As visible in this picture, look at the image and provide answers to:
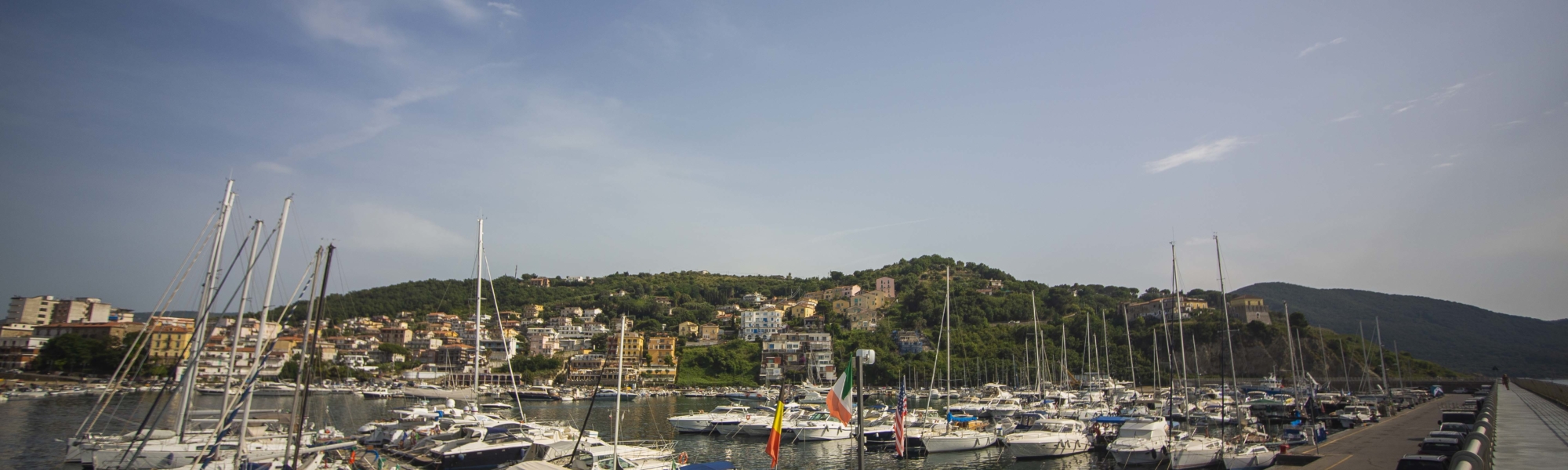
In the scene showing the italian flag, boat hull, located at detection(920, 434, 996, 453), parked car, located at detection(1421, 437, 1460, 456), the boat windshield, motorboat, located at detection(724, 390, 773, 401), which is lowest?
motorboat, located at detection(724, 390, 773, 401)

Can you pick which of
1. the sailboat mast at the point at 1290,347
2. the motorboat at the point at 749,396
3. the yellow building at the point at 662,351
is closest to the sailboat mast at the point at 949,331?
the sailboat mast at the point at 1290,347

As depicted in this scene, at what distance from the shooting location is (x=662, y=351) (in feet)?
354

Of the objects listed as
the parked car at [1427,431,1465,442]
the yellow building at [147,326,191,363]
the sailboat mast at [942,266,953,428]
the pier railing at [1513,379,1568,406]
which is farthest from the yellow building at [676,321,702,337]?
the parked car at [1427,431,1465,442]

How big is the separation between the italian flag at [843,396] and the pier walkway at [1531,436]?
14842 millimetres

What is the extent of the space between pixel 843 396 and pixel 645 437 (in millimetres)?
26576

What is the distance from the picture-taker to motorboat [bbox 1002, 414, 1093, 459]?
2986 centimetres

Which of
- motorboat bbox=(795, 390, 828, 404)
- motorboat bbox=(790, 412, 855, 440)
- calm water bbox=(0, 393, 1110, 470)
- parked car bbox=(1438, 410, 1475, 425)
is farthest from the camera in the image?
motorboat bbox=(795, 390, 828, 404)

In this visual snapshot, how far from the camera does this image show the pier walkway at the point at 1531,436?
17.2 metres

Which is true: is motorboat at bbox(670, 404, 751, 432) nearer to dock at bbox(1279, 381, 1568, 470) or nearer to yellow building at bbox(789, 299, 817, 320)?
dock at bbox(1279, 381, 1568, 470)

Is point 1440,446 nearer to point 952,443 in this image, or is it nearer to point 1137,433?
point 1137,433

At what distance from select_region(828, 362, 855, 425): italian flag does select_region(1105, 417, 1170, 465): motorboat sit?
17.4 m

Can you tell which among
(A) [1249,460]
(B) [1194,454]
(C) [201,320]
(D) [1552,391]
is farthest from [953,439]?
(D) [1552,391]

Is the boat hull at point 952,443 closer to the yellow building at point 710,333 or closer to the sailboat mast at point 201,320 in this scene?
the sailboat mast at point 201,320

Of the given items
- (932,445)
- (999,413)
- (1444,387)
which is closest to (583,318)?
(999,413)
